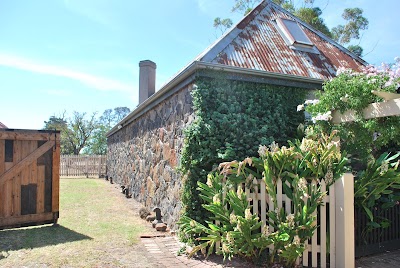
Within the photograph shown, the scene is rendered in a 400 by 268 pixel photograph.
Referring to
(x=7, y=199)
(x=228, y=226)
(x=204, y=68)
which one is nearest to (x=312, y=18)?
(x=204, y=68)

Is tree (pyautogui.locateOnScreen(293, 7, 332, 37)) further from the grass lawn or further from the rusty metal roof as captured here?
the grass lawn

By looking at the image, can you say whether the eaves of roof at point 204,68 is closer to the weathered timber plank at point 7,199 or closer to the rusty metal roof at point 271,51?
the rusty metal roof at point 271,51

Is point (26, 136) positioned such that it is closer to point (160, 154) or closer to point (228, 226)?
point (160, 154)

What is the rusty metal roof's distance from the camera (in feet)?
18.6

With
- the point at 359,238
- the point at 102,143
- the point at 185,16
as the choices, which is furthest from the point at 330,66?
the point at 102,143

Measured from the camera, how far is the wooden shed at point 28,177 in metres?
5.61

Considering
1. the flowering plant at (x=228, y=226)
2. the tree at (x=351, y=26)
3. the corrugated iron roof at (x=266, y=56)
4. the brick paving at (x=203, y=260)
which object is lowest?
the brick paving at (x=203, y=260)

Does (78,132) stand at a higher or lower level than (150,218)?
higher

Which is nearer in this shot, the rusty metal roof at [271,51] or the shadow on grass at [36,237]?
the shadow on grass at [36,237]

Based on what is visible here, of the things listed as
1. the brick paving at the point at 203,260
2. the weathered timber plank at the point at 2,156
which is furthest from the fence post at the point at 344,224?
the weathered timber plank at the point at 2,156

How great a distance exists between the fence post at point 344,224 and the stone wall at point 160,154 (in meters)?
2.63

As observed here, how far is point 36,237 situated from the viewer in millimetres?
5184

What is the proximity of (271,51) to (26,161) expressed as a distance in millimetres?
5512

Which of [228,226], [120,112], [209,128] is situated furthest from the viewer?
[120,112]
